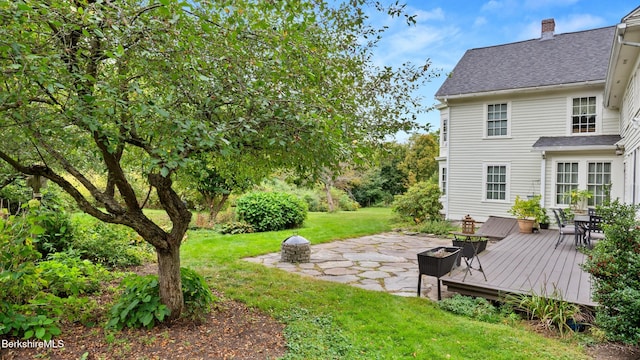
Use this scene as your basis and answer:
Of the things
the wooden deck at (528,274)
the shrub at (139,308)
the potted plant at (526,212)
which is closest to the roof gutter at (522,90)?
the potted plant at (526,212)

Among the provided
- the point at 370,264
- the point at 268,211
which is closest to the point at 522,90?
the point at 370,264

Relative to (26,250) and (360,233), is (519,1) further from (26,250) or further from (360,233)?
(26,250)

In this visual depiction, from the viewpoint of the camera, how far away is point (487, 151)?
12719 mm

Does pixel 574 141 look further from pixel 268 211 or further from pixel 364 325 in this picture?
pixel 364 325

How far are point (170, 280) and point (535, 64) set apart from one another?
13.8 metres

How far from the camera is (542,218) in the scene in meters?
10.9

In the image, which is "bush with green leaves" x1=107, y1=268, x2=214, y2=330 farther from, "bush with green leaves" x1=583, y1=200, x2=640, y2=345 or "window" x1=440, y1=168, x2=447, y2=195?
"window" x1=440, y1=168, x2=447, y2=195

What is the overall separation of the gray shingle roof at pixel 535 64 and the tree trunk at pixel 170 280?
12.0m

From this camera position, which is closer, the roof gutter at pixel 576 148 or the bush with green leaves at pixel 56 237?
the bush with green leaves at pixel 56 237

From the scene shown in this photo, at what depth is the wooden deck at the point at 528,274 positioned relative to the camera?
4.68m

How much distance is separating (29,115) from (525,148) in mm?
13094

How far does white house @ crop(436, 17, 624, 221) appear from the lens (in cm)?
1078

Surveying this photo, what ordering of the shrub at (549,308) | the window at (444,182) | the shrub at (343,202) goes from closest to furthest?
the shrub at (549,308) → the window at (444,182) → the shrub at (343,202)

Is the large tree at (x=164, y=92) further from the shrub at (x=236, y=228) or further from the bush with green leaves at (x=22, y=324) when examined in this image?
the shrub at (x=236, y=228)
